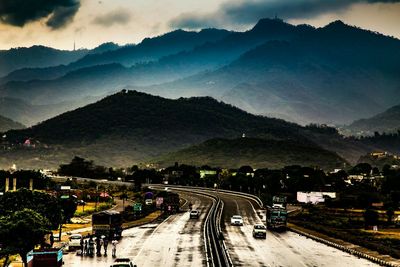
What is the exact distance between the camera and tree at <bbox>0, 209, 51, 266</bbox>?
69562 mm

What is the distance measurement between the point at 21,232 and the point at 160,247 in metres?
28.7

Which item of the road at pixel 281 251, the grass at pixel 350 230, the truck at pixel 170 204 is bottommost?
the road at pixel 281 251

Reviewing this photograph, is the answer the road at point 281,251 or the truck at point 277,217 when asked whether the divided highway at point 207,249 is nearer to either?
the road at point 281,251

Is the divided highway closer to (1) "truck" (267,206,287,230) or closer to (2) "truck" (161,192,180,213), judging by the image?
(1) "truck" (267,206,287,230)

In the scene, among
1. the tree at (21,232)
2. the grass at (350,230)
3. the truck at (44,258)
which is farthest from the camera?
the grass at (350,230)

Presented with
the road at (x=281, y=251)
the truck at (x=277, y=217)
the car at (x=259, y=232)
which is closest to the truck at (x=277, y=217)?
the truck at (x=277, y=217)

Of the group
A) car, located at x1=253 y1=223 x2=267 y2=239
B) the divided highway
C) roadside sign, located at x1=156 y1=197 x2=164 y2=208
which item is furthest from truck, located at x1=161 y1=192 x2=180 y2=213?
car, located at x1=253 y1=223 x2=267 y2=239

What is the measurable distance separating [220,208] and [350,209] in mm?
38834

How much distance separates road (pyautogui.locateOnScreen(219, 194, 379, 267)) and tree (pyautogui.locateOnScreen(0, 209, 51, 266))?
2193cm

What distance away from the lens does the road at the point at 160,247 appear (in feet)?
258

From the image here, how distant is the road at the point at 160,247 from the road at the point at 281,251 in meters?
5.02

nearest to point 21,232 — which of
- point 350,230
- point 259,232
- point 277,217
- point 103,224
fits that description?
point 103,224

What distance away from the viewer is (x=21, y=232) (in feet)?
232

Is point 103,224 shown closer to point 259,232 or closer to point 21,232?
point 259,232
